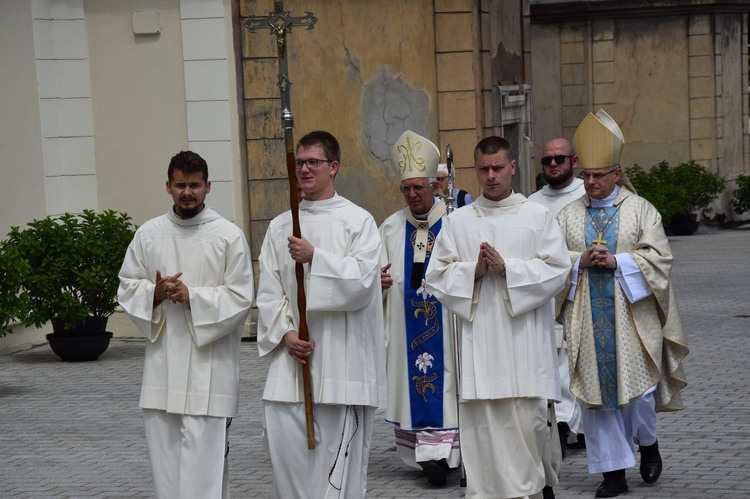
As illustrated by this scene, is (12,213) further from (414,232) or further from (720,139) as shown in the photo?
(720,139)

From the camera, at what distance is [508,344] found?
21.6 ft

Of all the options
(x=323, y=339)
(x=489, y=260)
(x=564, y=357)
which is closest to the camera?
(x=323, y=339)

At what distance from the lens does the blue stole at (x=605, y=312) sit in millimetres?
7484

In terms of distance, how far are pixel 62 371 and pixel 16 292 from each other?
1201 mm

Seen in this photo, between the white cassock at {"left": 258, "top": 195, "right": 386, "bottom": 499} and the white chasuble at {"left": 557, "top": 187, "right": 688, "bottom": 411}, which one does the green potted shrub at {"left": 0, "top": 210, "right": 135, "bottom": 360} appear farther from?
the white cassock at {"left": 258, "top": 195, "right": 386, "bottom": 499}

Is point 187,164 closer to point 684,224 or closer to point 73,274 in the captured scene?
point 73,274

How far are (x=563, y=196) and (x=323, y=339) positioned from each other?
9.39 feet

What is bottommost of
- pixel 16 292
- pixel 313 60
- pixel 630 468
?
pixel 630 468

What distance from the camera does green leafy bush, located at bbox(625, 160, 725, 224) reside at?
2411cm

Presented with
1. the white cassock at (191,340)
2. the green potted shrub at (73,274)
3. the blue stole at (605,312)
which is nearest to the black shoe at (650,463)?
the blue stole at (605,312)

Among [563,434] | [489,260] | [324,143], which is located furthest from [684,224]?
[324,143]

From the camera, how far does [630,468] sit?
791 centimetres

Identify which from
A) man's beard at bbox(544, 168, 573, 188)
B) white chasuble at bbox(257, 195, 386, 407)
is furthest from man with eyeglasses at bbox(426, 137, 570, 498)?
man's beard at bbox(544, 168, 573, 188)

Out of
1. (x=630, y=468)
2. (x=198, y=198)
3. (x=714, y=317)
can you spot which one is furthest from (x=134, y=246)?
(x=714, y=317)
